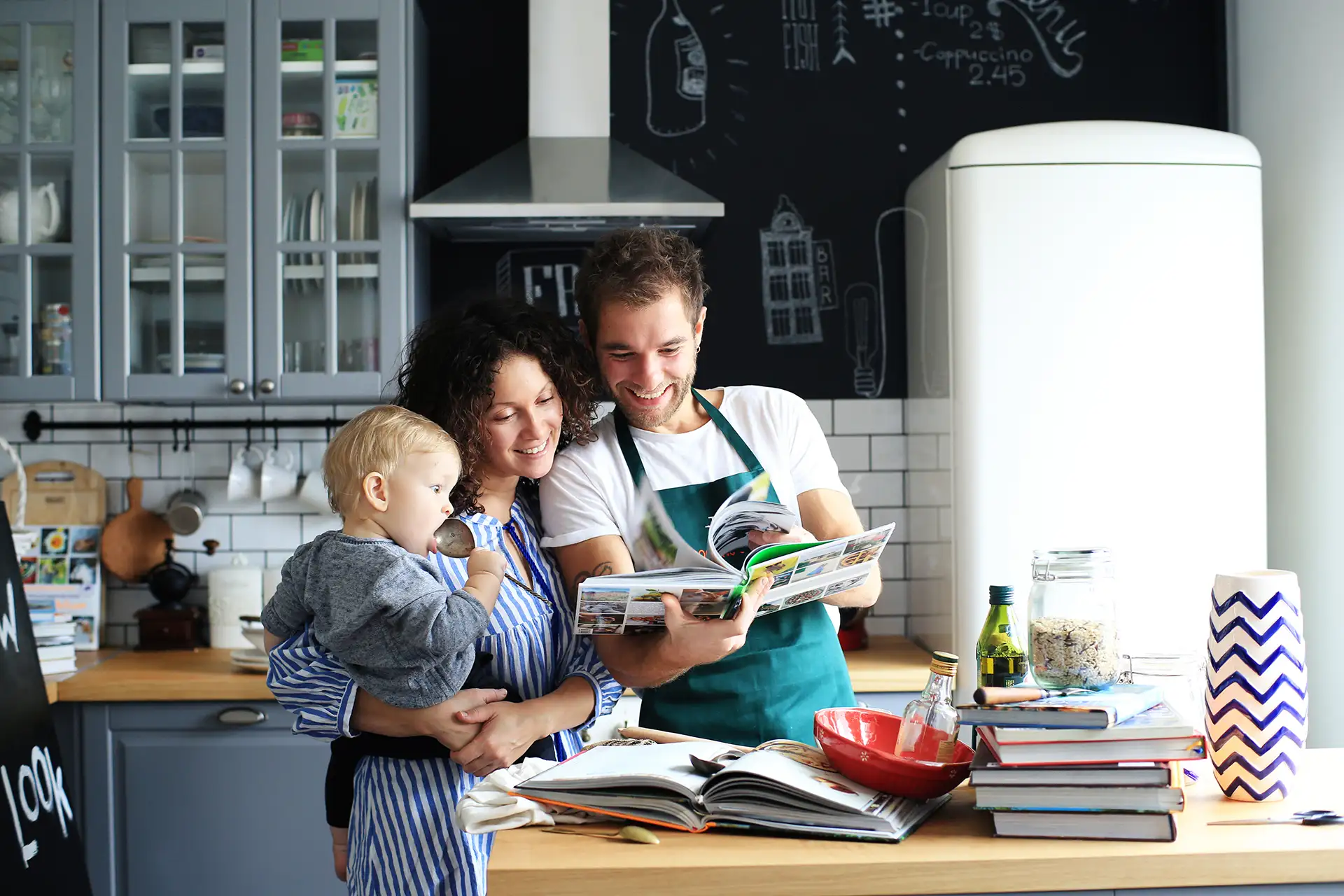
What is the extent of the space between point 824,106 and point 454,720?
245 cm

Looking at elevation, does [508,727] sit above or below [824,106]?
below

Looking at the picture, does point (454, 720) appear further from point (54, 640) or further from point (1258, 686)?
point (54, 640)

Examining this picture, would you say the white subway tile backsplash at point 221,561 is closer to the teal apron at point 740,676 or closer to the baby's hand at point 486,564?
the teal apron at point 740,676

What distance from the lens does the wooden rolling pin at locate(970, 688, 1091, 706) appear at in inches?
49.6

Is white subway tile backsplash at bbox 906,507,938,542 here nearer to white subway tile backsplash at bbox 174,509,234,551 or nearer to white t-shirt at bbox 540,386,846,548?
white t-shirt at bbox 540,386,846,548

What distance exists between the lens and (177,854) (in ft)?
9.09

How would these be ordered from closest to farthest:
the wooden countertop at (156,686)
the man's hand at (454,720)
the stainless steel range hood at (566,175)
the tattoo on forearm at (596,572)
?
1. the man's hand at (454,720)
2. the tattoo on forearm at (596,572)
3. the wooden countertop at (156,686)
4. the stainless steel range hood at (566,175)

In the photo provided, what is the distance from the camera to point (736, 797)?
126 centimetres

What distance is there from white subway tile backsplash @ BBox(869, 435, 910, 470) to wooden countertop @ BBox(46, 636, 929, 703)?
63cm

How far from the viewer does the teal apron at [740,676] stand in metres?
1.83

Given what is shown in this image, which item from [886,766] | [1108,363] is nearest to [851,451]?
[1108,363]

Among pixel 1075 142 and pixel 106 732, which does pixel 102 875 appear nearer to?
pixel 106 732

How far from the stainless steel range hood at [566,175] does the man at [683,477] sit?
102 cm

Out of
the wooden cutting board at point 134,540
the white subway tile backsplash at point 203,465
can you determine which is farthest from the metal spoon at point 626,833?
the wooden cutting board at point 134,540
